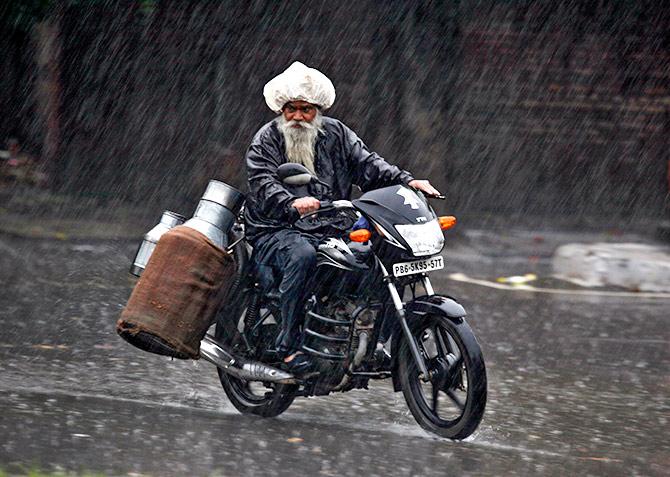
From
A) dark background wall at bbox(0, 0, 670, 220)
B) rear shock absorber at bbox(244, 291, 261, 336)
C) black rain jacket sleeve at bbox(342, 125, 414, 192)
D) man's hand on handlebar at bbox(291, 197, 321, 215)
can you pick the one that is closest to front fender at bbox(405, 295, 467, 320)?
man's hand on handlebar at bbox(291, 197, 321, 215)

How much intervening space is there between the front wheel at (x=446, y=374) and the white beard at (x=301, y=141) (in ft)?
3.61

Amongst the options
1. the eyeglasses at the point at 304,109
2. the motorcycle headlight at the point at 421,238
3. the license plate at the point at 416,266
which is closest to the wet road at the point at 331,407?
the license plate at the point at 416,266

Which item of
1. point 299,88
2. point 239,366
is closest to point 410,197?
point 299,88

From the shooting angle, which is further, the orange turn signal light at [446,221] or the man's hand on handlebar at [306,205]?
the orange turn signal light at [446,221]

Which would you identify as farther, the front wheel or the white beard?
the white beard

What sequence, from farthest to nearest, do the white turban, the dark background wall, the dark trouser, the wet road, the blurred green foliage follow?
the dark background wall, the blurred green foliage, the white turban, the dark trouser, the wet road

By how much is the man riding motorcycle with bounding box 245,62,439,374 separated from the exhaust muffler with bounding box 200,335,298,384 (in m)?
0.08

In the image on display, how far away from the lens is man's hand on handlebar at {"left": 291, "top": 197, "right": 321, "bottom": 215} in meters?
6.84

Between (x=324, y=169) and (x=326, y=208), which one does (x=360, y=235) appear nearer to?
(x=326, y=208)

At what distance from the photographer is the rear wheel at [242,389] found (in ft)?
24.3

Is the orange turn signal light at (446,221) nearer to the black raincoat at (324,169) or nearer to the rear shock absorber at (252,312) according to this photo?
the black raincoat at (324,169)

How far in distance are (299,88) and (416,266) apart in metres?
1.15

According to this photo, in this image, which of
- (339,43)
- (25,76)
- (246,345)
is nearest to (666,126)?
(339,43)

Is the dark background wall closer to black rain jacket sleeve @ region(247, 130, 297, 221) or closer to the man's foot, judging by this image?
black rain jacket sleeve @ region(247, 130, 297, 221)
